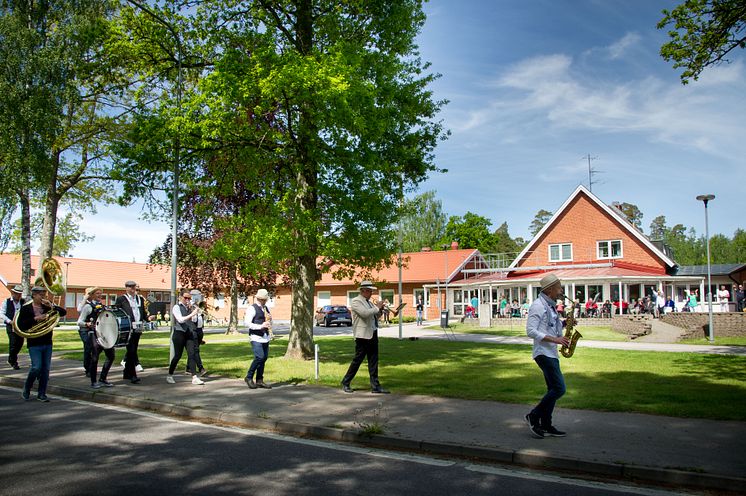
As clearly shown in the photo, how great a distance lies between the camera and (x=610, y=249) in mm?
39656

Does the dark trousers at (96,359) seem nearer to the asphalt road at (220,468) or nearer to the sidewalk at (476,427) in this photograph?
the sidewalk at (476,427)

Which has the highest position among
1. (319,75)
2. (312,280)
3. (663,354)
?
(319,75)

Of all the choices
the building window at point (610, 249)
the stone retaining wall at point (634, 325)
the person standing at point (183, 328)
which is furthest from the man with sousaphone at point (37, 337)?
the building window at point (610, 249)

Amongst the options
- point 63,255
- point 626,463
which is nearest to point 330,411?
point 626,463

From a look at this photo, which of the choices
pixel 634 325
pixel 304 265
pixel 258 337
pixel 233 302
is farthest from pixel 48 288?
pixel 634 325

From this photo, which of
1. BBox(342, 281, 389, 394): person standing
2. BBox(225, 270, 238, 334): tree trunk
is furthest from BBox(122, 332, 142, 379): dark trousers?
BBox(225, 270, 238, 334): tree trunk

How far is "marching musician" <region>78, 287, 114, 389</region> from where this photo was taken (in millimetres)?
10715

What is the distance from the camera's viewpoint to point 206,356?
17203mm

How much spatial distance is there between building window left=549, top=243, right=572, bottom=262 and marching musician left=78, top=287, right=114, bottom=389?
35544 millimetres

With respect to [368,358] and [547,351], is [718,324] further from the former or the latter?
[547,351]

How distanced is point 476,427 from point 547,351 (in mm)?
1376

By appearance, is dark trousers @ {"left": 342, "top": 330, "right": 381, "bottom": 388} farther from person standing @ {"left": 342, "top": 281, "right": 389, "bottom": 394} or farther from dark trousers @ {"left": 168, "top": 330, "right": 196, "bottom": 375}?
dark trousers @ {"left": 168, "top": 330, "right": 196, "bottom": 375}

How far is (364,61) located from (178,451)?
400 inches

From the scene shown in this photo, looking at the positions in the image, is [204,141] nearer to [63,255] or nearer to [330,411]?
[330,411]
